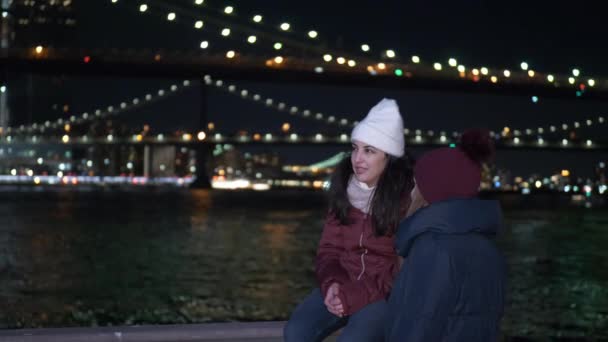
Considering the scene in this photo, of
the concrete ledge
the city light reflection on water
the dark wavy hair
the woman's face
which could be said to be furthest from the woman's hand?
the city light reflection on water

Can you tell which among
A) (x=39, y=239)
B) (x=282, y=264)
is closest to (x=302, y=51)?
(x=39, y=239)

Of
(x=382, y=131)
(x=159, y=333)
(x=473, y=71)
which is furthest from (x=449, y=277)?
(x=473, y=71)

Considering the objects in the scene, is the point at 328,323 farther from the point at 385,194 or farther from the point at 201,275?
the point at 201,275

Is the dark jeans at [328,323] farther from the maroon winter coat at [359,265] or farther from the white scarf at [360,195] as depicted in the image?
the white scarf at [360,195]

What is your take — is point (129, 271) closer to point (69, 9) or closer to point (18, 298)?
point (18, 298)

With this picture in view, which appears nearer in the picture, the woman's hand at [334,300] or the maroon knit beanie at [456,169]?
the maroon knit beanie at [456,169]

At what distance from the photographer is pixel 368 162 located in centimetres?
279

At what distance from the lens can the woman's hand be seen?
8.80 ft

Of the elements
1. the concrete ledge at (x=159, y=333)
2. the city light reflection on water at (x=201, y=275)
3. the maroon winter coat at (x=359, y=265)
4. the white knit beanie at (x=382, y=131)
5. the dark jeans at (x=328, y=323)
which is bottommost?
the city light reflection on water at (x=201, y=275)

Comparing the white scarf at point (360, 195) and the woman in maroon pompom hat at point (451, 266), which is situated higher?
the white scarf at point (360, 195)

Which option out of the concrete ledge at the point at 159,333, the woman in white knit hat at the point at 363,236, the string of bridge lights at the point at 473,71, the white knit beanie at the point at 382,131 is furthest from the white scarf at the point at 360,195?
the string of bridge lights at the point at 473,71

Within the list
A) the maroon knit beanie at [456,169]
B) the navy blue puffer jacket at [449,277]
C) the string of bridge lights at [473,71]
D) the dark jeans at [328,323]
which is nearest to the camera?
the navy blue puffer jacket at [449,277]

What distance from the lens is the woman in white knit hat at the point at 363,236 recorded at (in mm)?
2691

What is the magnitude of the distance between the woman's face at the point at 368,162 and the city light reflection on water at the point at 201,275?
514 cm
